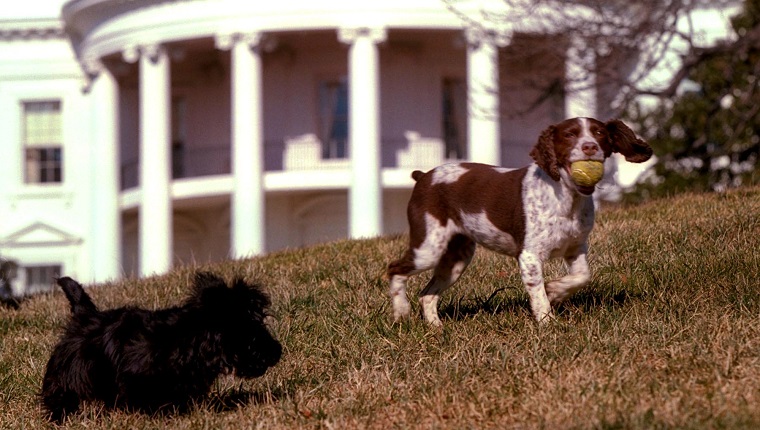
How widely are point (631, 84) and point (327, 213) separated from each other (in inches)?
675

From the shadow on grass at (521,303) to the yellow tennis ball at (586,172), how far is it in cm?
119

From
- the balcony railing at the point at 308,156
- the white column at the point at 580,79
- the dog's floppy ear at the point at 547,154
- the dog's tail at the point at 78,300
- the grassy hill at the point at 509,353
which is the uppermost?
the white column at the point at 580,79

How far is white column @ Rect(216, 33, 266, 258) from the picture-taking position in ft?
114

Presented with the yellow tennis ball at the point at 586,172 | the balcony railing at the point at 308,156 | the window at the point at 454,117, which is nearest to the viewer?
the yellow tennis ball at the point at 586,172

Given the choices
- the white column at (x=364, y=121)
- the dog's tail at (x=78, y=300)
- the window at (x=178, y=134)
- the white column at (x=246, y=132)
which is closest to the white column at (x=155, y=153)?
the white column at (x=246, y=132)

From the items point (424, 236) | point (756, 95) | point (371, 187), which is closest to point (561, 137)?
point (424, 236)

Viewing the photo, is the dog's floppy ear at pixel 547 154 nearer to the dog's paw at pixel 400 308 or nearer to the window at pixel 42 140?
the dog's paw at pixel 400 308

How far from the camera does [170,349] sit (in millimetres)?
7863

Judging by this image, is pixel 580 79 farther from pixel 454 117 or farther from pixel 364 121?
pixel 454 117

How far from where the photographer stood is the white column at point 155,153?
35844mm

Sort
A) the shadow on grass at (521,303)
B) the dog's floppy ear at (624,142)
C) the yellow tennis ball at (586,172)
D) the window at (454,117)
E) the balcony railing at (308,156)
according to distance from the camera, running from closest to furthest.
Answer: the yellow tennis ball at (586,172) < the dog's floppy ear at (624,142) < the shadow on grass at (521,303) < the balcony railing at (308,156) < the window at (454,117)

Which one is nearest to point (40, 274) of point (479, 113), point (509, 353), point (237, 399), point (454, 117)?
point (454, 117)

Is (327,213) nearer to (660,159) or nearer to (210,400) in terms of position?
(660,159)

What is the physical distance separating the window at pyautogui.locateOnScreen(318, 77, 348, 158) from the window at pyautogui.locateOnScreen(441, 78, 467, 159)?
8.06 ft
